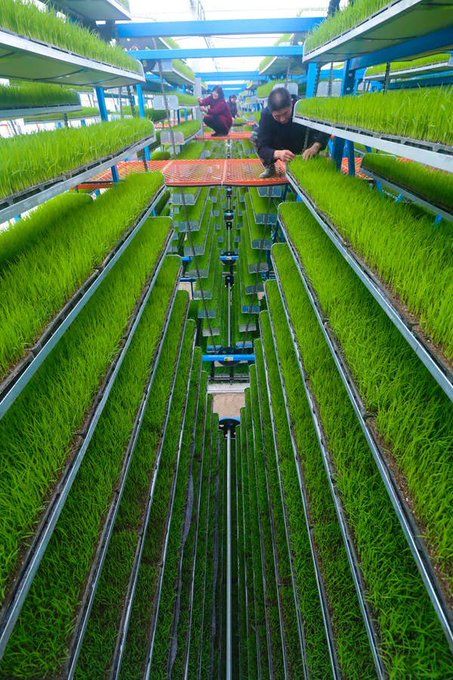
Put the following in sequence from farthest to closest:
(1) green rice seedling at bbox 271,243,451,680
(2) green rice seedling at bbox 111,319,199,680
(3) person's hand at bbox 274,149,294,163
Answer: (3) person's hand at bbox 274,149,294,163, (2) green rice seedling at bbox 111,319,199,680, (1) green rice seedling at bbox 271,243,451,680

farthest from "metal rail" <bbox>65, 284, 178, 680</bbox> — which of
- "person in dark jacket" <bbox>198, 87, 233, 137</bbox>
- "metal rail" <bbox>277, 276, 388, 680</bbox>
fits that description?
"person in dark jacket" <bbox>198, 87, 233, 137</bbox>

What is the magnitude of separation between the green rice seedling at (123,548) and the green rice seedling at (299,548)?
25.3 inches

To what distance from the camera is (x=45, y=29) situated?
1348 millimetres

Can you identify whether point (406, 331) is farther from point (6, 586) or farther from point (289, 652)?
point (289, 652)

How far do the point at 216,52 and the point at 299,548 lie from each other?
6.24 metres

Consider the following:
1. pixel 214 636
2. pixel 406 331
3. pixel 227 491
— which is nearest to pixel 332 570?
pixel 406 331

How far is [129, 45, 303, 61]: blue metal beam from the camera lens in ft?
14.1

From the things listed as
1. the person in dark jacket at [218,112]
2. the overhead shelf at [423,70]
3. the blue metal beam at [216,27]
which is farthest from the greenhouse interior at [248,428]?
the person in dark jacket at [218,112]

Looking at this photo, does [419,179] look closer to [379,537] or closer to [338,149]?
[338,149]

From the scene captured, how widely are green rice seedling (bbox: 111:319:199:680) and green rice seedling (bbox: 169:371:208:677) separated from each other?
0.16m

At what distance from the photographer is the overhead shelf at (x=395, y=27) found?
1.15m

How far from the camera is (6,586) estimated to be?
0.66 metres

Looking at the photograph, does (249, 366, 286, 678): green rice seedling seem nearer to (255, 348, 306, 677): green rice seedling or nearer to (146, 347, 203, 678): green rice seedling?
(255, 348, 306, 677): green rice seedling

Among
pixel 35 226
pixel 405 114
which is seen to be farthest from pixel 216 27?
pixel 405 114
